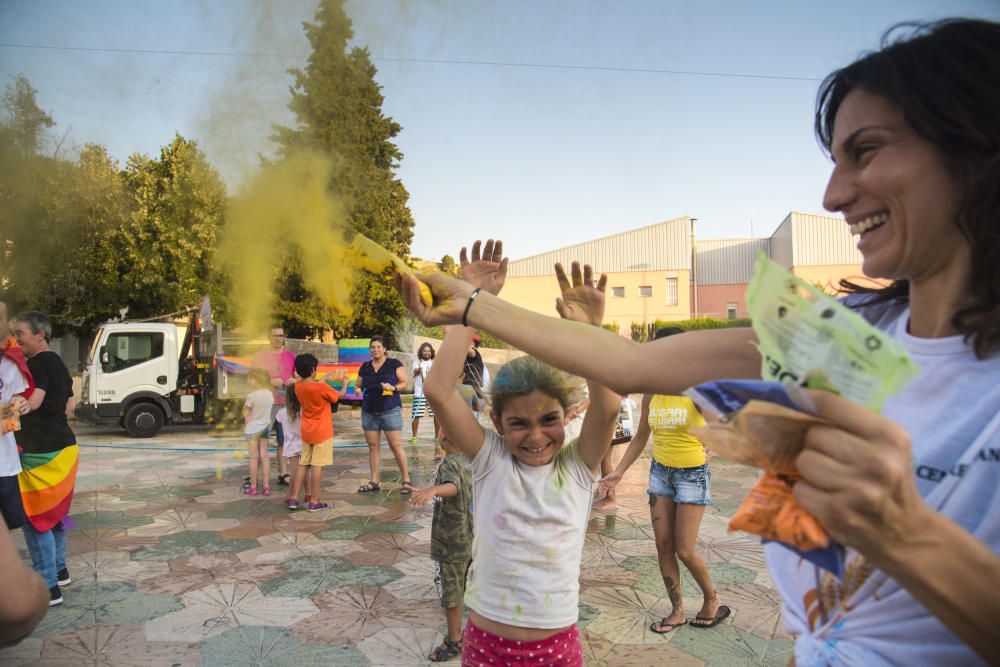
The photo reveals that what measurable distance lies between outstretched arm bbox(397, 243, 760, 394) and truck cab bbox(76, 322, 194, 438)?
44.5 ft

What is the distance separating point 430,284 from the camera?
1.71 meters

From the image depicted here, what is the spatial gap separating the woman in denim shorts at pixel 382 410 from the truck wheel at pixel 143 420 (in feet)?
24.1

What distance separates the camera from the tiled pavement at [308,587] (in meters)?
3.81

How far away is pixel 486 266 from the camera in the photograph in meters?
2.21

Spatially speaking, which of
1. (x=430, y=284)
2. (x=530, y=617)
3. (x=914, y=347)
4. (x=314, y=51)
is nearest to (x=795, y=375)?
(x=914, y=347)

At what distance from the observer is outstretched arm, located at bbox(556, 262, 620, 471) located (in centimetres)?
218

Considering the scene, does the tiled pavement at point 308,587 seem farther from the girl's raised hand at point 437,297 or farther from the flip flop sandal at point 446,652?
the girl's raised hand at point 437,297

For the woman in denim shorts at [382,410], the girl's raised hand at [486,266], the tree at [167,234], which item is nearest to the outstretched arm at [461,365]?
the girl's raised hand at [486,266]

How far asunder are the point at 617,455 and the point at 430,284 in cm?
899

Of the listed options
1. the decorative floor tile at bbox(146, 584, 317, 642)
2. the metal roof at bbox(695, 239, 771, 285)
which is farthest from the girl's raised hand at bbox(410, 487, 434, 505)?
the metal roof at bbox(695, 239, 771, 285)

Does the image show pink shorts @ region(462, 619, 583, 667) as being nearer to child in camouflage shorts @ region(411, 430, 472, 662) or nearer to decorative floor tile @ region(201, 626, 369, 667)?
child in camouflage shorts @ region(411, 430, 472, 662)

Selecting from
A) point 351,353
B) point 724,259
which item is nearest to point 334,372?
point 351,353

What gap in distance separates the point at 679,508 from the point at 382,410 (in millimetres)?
4604

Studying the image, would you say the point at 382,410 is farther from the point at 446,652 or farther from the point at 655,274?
the point at 655,274
